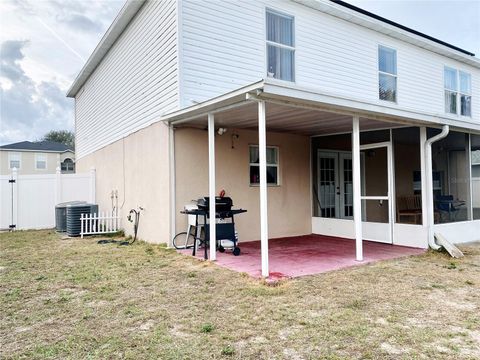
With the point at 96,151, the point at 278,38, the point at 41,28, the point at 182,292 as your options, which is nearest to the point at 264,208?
the point at 182,292

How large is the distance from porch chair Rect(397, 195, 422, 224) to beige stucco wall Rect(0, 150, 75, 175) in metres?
29.0

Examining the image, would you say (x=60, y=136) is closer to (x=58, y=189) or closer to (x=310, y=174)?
(x=58, y=189)

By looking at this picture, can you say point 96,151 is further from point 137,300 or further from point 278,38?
point 137,300

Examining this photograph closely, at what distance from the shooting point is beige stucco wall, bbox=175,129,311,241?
25.4ft

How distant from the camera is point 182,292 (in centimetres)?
469

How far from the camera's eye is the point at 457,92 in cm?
1395

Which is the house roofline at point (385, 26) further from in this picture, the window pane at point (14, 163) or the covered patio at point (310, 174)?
the window pane at point (14, 163)

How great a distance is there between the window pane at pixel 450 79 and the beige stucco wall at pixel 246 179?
762 cm

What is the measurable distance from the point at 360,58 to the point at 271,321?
373 inches

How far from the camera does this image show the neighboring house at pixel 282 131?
279 inches

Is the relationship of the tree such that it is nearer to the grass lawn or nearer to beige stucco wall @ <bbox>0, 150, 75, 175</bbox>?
beige stucco wall @ <bbox>0, 150, 75, 175</bbox>

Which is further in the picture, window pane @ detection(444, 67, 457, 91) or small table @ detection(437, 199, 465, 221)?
window pane @ detection(444, 67, 457, 91)

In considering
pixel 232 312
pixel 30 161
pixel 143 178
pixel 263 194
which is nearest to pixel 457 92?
pixel 143 178

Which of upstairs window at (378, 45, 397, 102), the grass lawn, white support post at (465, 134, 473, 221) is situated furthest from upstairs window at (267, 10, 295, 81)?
the grass lawn
